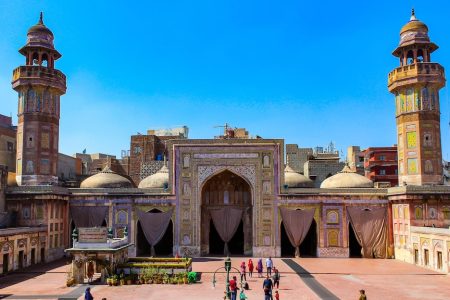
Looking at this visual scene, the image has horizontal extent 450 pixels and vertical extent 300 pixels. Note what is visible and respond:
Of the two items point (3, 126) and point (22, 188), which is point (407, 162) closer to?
point (22, 188)

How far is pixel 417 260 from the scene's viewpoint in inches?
1268

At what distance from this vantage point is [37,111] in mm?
37062

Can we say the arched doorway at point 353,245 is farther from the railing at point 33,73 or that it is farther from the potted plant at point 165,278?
the railing at point 33,73

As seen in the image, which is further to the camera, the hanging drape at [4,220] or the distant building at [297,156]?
the distant building at [297,156]

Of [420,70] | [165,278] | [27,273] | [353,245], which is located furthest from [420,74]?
[27,273]

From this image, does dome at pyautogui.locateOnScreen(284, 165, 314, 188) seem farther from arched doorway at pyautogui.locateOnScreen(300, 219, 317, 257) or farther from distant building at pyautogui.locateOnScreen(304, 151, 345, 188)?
distant building at pyautogui.locateOnScreen(304, 151, 345, 188)

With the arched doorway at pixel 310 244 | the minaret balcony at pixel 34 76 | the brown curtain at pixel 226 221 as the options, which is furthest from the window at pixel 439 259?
the minaret balcony at pixel 34 76

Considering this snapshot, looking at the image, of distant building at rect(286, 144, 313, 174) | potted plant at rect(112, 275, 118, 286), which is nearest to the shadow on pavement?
potted plant at rect(112, 275, 118, 286)

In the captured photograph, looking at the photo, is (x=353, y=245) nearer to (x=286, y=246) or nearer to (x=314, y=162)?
(x=286, y=246)

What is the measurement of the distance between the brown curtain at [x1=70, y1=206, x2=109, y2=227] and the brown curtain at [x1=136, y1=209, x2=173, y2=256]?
3003mm

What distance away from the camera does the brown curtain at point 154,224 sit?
37375 millimetres

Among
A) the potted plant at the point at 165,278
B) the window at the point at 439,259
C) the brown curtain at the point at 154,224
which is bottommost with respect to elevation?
the potted plant at the point at 165,278

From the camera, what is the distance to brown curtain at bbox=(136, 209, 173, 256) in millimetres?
37375

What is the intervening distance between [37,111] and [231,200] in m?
16.9
